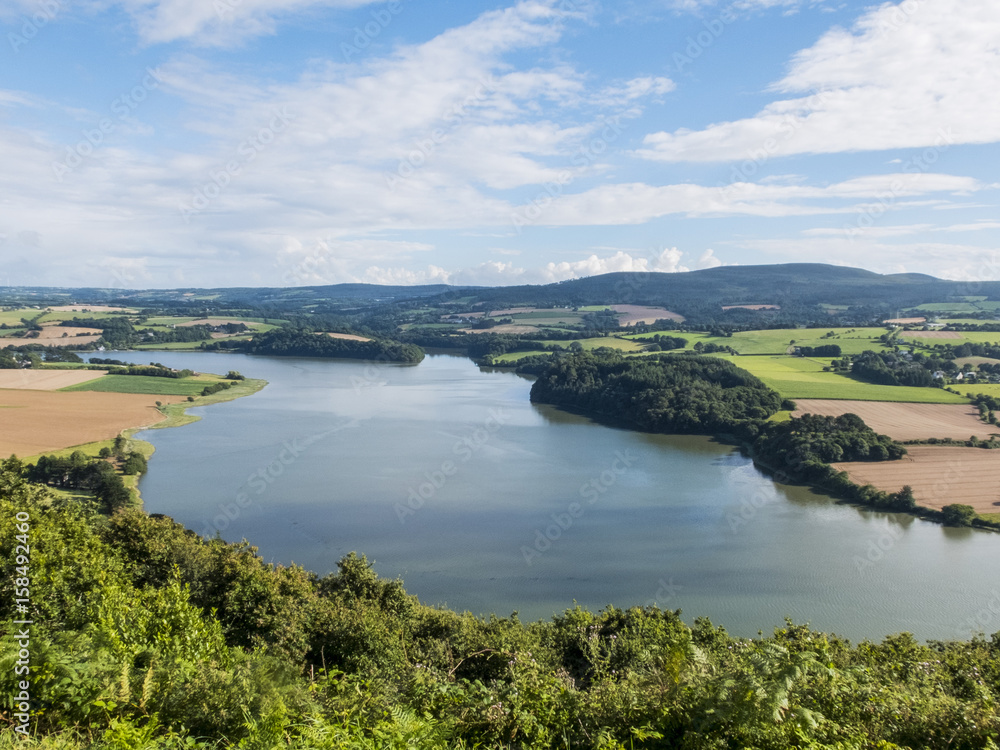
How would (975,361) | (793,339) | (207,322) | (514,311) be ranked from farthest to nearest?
(514,311) < (207,322) < (793,339) < (975,361)

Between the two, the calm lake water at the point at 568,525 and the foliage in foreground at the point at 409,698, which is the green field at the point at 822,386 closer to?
the calm lake water at the point at 568,525

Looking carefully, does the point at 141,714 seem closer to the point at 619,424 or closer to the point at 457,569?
the point at 457,569

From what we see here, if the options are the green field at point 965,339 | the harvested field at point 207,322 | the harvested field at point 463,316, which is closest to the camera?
the green field at point 965,339

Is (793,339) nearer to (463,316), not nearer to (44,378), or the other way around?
(463,316)

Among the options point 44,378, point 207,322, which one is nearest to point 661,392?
point 44,378

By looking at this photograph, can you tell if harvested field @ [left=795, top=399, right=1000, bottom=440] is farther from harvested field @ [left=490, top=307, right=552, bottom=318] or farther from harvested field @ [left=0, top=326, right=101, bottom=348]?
harvested field @ [left=0, top=326, right=101, bottom=348]

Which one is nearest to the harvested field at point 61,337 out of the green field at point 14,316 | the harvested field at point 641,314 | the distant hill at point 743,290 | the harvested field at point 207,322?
the green field at point 14,316
